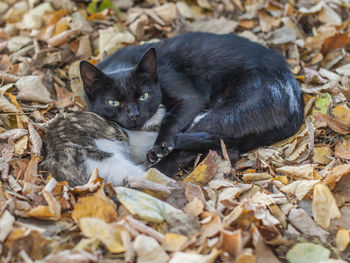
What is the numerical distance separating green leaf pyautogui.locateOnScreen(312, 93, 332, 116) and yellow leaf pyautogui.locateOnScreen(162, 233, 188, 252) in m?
1.88

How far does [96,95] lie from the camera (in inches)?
122

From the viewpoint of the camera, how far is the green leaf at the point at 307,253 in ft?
6.38

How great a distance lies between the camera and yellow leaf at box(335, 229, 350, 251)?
2041 millimetres

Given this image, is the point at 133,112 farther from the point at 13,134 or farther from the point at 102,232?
the point at 102,232

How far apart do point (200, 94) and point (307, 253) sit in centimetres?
176

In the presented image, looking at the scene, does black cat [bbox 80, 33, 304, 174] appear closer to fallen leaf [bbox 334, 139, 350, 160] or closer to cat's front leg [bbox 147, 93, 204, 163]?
cat's front leg [bbox 147, 93, 204, 163]

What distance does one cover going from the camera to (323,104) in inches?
131

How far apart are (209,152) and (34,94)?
5.37 ft

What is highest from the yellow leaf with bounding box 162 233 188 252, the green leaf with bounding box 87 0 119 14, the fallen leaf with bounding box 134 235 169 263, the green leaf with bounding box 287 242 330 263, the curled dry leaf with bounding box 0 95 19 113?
the green leaf with bounding box 87 0 119 14

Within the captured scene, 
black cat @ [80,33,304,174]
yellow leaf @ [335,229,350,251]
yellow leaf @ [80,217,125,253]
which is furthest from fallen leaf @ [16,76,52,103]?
yellow leaf @ [335,229,350,251]

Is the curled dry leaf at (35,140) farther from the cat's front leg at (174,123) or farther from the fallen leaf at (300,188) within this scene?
the fallen leaf at (300,188)

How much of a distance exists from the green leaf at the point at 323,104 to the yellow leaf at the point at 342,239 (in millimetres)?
1401

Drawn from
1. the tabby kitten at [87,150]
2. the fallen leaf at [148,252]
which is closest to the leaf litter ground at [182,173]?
the fallen leaf at [148,252]

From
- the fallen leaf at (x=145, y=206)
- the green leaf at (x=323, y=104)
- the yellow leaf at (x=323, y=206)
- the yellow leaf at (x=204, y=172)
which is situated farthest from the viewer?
the green leaf at (x=323, y=104)
